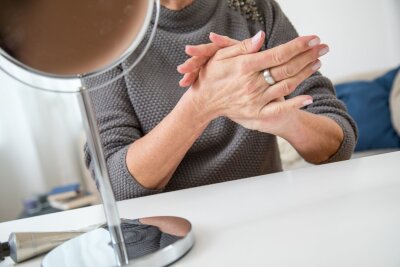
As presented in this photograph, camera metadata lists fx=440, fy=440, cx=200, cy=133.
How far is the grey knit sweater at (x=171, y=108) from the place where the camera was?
821 mm

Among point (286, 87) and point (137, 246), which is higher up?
point (286, 87)

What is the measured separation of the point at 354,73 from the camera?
223cm

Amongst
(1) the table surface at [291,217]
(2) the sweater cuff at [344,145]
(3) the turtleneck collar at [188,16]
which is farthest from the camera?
(3) the turtleneck collar at [188,16]

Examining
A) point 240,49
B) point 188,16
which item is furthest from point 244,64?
point 188,16

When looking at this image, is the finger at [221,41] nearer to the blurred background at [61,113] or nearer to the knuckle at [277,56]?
the knuckle at [277,56]

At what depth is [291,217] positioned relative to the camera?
1.46 feet

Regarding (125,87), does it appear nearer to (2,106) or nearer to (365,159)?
(365,159)

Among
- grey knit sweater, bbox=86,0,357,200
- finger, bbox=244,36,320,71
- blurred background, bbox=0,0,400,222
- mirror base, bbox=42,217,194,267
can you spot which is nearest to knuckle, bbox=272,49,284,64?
finger, bbox=244,36,320,71

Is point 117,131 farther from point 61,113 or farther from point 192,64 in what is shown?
point 61,113

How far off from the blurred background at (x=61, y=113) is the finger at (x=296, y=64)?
1.50 m

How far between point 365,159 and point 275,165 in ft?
1.12

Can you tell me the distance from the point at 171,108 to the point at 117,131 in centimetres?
12

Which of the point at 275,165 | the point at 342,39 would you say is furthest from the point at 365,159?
the point at 342,39

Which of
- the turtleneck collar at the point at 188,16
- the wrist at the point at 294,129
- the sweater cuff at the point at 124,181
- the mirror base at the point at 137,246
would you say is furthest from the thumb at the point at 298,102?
the turtleneck collar at the point at 188,16
